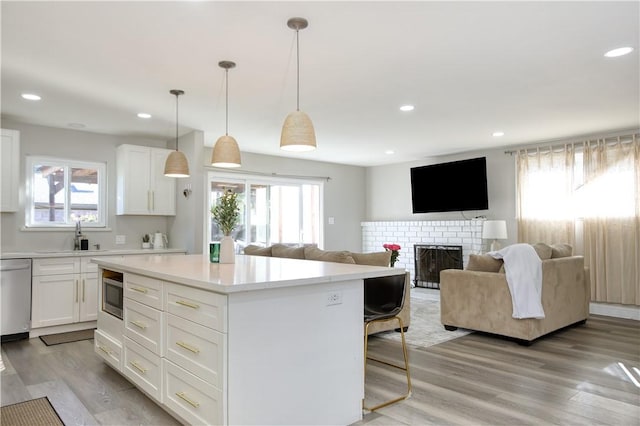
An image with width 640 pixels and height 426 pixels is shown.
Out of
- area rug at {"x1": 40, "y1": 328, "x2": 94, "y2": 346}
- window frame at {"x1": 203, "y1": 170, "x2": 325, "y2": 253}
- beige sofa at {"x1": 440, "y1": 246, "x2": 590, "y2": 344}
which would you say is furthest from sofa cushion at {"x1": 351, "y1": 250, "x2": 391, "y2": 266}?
area rug at {"x1": 40, "y1": 328, "x2": 94, "y2": 346}

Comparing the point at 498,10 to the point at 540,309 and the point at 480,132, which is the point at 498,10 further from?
the point at 480,132

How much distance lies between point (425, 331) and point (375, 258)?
1.16m

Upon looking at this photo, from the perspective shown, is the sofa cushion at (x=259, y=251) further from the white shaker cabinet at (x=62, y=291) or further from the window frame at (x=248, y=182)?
the white shaker cabinet at (x=62, y=291)

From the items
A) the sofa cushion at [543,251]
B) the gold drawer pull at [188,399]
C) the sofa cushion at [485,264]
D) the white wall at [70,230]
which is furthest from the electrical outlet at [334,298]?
the white wall at [70,230]

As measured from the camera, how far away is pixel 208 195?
654cm

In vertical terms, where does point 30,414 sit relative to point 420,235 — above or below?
below

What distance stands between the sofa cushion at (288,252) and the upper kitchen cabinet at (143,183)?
1882mm

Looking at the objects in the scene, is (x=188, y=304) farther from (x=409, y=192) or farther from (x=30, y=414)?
(x=409, y=192)

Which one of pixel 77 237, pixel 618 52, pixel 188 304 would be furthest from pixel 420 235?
pixel 188 304

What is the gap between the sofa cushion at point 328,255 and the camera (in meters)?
3.76

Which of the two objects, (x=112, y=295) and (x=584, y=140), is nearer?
(x=112, y=295)

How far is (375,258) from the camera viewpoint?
13.6ft

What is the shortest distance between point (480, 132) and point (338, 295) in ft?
13.7

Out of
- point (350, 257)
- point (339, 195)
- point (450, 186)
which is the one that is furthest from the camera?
point (339, 195)
